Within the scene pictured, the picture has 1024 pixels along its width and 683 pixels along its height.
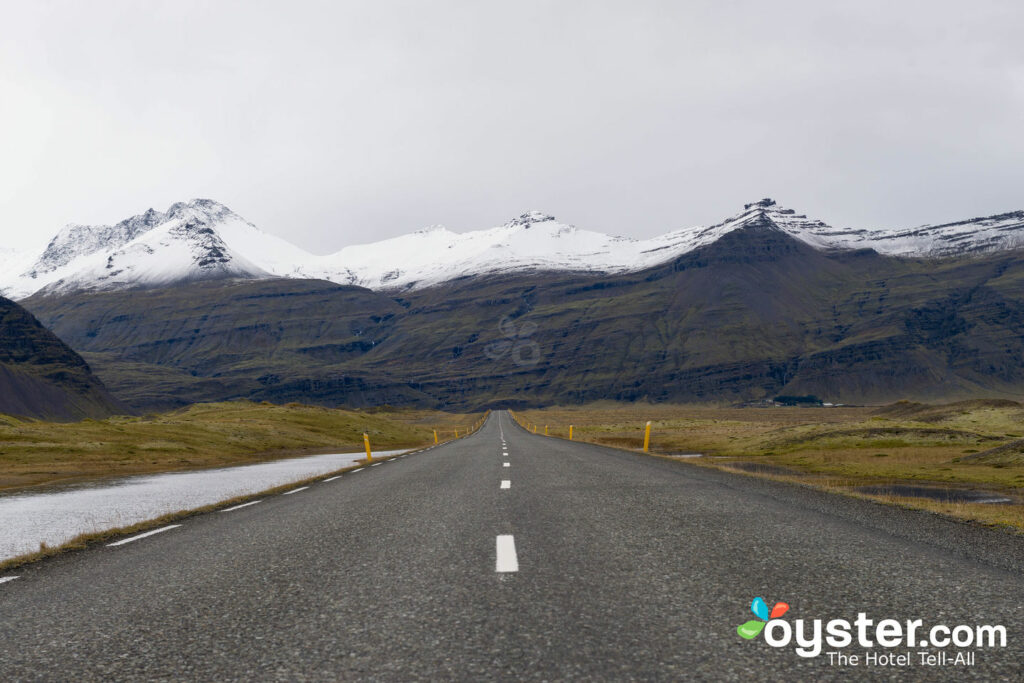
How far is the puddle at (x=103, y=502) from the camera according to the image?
12977 millimetres

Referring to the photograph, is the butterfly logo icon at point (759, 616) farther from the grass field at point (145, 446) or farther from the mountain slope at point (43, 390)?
the mountain slope at point (43, 390)

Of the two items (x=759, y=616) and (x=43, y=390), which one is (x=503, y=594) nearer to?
(x=759, y=616)

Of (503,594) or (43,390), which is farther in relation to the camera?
(43,390)

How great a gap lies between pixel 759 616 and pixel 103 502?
17214 mm

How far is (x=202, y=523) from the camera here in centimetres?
1298

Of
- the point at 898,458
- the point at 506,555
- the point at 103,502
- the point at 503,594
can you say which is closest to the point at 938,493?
the point at 506,555

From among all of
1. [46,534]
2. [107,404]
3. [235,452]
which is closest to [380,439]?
[235,452]

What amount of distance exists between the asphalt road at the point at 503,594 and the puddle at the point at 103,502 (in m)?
2.47

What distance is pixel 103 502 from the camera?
60.8 ft

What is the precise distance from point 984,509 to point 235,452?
44776mm

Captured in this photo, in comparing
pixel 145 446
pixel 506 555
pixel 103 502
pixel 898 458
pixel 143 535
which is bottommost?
pixel 145 446

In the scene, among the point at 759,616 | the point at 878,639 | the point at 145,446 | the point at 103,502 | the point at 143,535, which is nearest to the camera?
the point at 878,639

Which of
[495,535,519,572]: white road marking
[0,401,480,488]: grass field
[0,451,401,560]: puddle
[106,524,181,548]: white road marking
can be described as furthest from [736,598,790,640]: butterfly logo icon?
[0,401,480,488]: grass field

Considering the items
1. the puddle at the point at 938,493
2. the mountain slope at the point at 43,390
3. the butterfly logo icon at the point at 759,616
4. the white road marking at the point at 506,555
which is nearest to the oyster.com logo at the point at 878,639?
the butterfly logo icon at the point at 759,616
